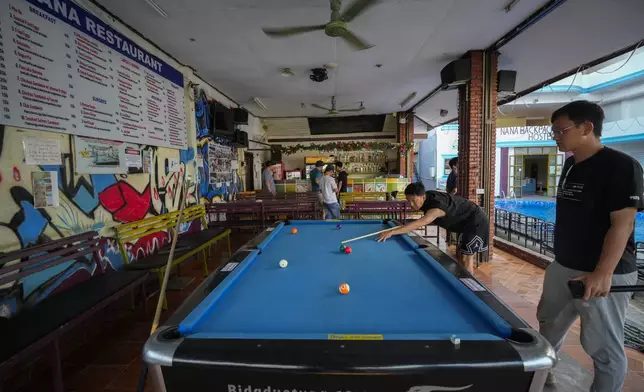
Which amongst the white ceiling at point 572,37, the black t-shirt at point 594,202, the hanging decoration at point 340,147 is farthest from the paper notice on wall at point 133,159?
the hanging decoration at point 340,147

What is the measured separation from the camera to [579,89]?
432 inches

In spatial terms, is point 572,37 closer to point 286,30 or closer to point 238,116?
point 286,30

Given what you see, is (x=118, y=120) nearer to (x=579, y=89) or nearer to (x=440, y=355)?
(x=440, y=355)

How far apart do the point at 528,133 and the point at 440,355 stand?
16636 millimetres

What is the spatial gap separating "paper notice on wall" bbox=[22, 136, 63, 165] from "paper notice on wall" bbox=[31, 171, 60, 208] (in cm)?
10

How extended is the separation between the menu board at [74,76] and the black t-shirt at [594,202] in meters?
4.02

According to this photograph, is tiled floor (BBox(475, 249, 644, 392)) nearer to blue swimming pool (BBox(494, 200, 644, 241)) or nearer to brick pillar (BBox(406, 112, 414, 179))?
brick pillar (BBox(406, 112, 414, 179))

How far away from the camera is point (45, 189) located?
2.61 metres

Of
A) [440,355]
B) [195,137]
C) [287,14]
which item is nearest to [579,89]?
[287,14]

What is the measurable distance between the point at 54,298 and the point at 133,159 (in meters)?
1.98

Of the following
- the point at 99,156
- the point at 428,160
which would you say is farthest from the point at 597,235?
the point at 428,160

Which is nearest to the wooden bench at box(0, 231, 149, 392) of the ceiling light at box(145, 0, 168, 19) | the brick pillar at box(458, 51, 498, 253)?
the ceiling light at box(145, 0, 168, 19)

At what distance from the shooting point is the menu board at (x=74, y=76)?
7.87ft

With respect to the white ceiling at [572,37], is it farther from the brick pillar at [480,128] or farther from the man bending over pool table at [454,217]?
the man bending over pool table at [454,217]
